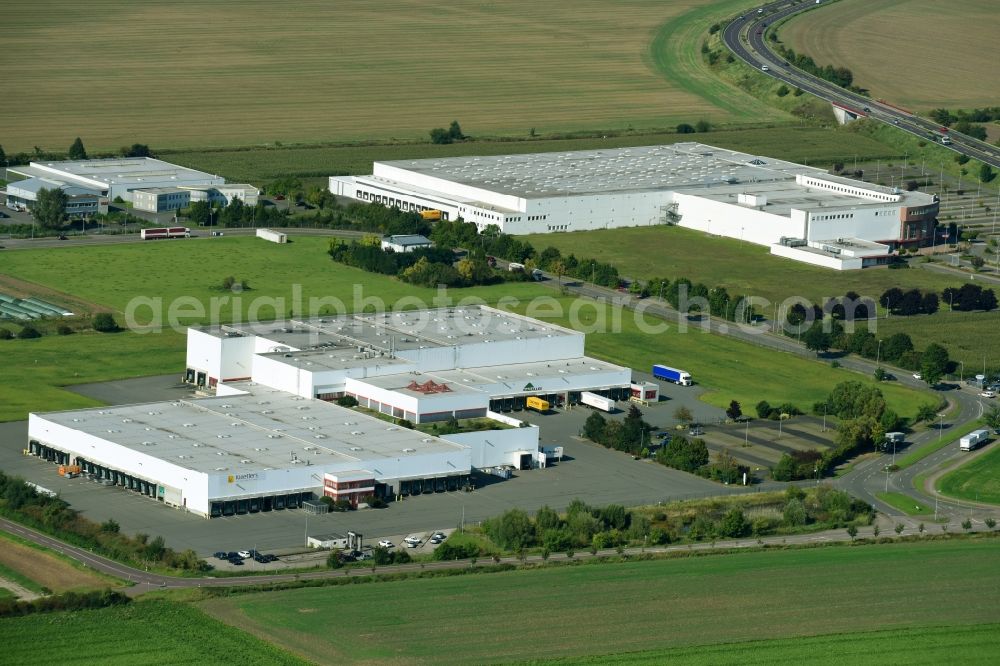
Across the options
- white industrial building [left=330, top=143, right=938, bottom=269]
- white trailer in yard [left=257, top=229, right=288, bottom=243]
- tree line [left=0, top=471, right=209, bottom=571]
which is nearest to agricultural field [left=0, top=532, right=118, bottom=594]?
tree line [left=0, top=471, right=209, bottom=571]

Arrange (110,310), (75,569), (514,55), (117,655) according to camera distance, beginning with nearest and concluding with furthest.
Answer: (117,655)
(75,569)
(110,310)
(514,55)

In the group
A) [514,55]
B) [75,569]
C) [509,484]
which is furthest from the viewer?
[514,55]

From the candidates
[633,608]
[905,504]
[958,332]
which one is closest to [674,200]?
[958,332]

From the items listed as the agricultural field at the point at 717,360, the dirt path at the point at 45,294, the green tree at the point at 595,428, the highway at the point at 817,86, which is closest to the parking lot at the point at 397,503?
the green tree at the point at 595,428

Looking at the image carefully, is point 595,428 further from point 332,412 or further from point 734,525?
point 734,525

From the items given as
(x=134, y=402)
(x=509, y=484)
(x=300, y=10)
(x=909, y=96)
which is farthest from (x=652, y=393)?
(x=300, y=10)

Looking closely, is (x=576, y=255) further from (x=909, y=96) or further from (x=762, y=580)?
(x=909, y=96)
